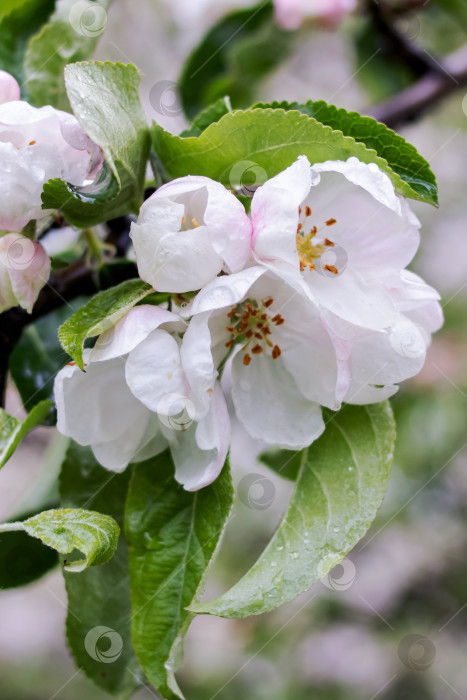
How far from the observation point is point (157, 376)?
462 mm

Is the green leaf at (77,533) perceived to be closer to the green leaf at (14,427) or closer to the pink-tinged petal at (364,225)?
the green leaf at (14,427)

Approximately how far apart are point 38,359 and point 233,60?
0.56 meters

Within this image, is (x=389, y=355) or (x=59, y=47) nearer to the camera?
(x=389, y=355)

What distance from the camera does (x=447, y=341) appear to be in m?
1.72

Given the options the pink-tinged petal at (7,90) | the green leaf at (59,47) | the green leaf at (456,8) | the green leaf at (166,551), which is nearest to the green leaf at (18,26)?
the green leaf at (59,47)

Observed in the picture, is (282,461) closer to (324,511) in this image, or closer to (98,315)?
(324,511)

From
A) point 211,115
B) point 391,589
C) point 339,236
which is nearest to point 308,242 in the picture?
point 339,236

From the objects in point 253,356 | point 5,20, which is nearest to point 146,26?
point 5,20

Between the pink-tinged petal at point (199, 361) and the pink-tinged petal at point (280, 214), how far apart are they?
6cm

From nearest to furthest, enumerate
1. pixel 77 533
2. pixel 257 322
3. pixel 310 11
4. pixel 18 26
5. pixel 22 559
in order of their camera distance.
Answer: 1. pixel 77 533
2. pixel 257 322
3. pixel 22 559
4. pixel 18 26
5. pixel 310 11

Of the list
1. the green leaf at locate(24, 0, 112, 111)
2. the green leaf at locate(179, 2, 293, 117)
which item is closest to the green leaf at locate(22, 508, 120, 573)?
the green leaf at locate(24, 0, 112, 111)

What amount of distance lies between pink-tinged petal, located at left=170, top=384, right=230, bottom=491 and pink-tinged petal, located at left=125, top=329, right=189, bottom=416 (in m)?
0.03

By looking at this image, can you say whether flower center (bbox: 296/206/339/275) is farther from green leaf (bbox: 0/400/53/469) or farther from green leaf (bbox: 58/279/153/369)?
green leaf (bbox: 0/400/53/469)

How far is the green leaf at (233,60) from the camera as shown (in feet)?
3.46
